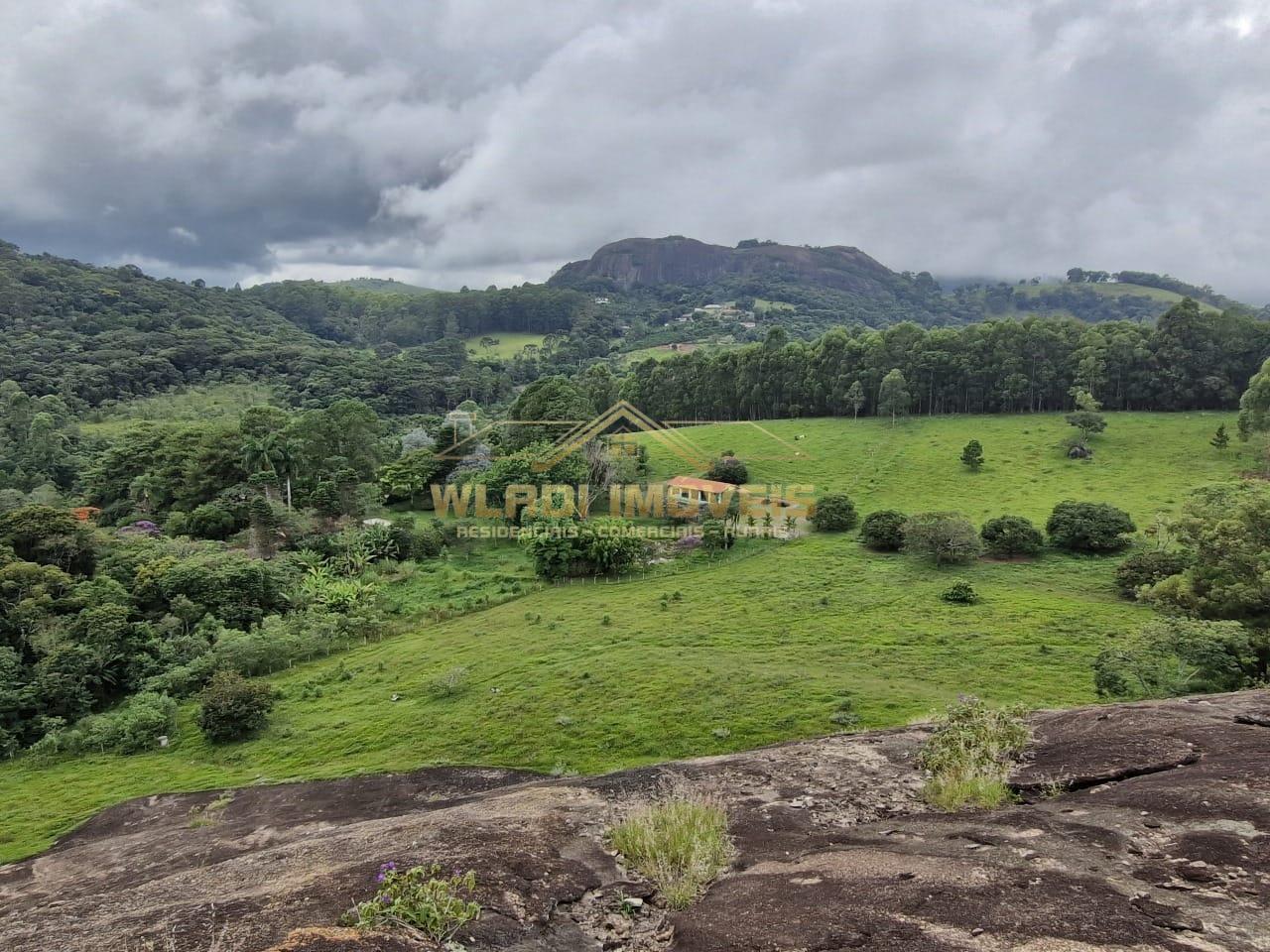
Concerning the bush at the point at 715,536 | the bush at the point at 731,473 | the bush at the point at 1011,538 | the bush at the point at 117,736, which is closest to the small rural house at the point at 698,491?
the bush at the point at 731,473

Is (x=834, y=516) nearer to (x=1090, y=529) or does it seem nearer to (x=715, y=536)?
(x=715, y=536)

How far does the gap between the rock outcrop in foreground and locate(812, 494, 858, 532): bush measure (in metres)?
31.6

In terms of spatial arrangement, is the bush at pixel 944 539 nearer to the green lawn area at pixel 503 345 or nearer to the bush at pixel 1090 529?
the bush at pixel 1090 529

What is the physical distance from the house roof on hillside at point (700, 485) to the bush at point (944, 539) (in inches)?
539

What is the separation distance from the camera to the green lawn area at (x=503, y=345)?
566ft

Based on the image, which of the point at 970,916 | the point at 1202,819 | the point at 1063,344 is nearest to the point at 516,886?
the point at 970,916

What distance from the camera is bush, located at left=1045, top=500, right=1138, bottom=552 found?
112ft

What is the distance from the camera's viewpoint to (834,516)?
42656mm

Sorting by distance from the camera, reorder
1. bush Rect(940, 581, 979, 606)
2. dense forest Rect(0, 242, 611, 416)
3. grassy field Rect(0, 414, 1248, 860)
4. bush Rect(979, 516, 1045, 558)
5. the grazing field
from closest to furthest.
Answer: grassy field Rect(0, 414, 1248, 860) → bush Rect(940, 581, 979, 606) → bush Rect(979, 516, 1045, 558) → the grazing field → dense forest Rect(0, 242, 611, 416)

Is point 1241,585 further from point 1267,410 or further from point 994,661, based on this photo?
point 1267,410

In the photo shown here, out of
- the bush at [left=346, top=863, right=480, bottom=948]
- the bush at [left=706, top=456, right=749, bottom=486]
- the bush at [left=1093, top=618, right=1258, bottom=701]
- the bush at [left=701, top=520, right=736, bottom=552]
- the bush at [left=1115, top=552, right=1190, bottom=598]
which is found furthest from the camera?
the bush at [left=706, top=456, right=749, bottom=486]

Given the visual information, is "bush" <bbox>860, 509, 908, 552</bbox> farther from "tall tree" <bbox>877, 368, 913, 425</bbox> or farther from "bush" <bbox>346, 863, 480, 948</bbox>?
"bush" <bbox>346, 863, 480, 948</bbox>

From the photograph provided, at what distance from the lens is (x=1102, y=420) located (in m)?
55.4

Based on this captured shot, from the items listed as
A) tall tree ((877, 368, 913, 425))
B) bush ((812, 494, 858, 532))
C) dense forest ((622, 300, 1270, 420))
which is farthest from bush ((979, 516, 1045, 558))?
dense forest ((622, 300, 1270, 420))
